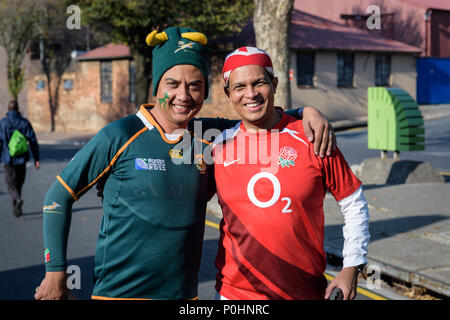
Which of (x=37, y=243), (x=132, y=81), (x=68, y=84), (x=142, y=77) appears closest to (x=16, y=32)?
(x=68, y=84)

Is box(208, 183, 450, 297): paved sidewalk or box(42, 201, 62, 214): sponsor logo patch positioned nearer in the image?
box(42, 201, 62, 214): sponsor logo patch

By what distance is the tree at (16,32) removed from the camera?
3456cm

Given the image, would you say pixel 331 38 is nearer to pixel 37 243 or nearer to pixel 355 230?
pixel 37 243

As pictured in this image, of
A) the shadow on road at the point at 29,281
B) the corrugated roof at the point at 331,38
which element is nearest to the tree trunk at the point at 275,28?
the shadow on road at the point at 29,281

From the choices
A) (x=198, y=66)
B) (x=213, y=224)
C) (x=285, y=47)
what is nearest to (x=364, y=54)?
(x=285, y=47)

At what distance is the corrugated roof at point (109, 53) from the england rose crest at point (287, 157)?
3160 cm

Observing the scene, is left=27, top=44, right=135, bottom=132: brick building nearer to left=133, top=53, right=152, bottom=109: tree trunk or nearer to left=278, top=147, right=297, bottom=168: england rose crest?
left=133, top=53, right=152, bottom=109: tree trunk

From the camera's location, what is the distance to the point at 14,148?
10.6 meters

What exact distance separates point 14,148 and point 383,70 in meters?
27.5

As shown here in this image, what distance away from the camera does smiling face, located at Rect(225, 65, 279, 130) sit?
3.11 meters

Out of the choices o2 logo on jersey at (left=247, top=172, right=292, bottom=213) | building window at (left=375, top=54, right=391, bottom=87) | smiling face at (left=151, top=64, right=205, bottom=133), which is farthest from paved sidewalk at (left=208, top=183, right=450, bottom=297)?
building window at (left=375, top=54, right=391, bottom=87)

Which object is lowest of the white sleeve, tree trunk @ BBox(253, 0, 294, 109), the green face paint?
the white sleeve

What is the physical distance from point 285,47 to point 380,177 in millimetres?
3737

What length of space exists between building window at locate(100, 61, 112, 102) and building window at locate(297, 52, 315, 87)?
11452mm
